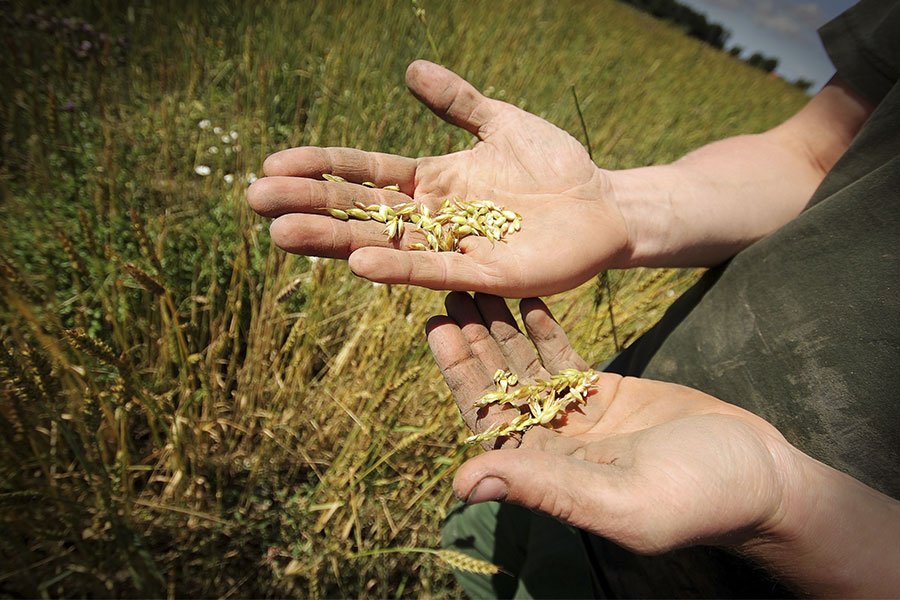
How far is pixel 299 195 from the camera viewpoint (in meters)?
1.04

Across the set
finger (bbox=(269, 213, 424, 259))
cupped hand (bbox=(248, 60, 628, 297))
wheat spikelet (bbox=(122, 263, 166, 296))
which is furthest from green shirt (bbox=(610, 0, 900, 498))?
wheat spikelet (bbox=(122, 263, 166, 296))

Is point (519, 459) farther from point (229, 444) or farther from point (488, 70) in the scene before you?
point (488, 70)

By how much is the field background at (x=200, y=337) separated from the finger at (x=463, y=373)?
0.31 m

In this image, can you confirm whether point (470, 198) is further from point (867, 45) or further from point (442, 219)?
point (867, 45)

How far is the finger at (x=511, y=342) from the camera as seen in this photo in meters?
1.08

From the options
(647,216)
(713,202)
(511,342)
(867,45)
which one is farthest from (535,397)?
(867,45)

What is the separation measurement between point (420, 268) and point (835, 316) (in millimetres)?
776

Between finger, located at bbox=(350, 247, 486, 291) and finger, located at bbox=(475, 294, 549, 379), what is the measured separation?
2.8 inches

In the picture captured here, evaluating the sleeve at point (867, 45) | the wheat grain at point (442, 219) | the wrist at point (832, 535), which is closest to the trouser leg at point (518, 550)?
the wrist at point (832, 535)

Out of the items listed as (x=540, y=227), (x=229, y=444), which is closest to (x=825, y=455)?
(x=540, y=227)

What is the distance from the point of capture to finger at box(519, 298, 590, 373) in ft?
3.62

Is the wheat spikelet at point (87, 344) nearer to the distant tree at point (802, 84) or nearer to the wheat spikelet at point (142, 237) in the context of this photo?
the wheat spikelet at point (142, 237)

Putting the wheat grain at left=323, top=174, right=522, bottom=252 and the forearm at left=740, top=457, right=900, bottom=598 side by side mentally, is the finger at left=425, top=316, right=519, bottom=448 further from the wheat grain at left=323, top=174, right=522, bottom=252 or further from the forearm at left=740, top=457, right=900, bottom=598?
the forearm at left=740, top=457, right=900, bottom=598

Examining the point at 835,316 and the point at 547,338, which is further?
the point at 547,338
